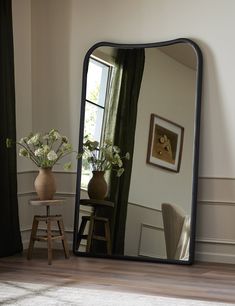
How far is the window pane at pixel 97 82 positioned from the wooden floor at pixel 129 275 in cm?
136

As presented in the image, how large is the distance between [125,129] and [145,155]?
27 centimetres

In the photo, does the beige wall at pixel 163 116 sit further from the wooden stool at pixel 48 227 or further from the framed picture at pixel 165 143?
the wooden stool at pixel 48 227

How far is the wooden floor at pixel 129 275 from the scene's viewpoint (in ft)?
11.9

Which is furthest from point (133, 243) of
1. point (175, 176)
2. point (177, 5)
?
point (177, 5)

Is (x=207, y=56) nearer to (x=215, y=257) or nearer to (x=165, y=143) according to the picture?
(x=165, y=143)

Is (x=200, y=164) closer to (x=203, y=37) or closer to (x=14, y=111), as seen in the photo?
(x=203, y=37)

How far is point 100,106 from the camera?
4977 mm

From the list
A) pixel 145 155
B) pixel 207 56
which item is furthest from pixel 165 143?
pixel 207 56

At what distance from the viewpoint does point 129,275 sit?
4.10 m

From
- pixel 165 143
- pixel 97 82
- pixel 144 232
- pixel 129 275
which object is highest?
pixel 97 82

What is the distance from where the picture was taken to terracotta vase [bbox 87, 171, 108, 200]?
4852mm

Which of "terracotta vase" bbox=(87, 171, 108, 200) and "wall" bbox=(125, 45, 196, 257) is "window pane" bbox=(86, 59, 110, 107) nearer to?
"wall" bbox=(125, 45, 196, 257)

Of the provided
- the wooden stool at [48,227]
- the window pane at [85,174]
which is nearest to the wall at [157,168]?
the window pane at [85,174]

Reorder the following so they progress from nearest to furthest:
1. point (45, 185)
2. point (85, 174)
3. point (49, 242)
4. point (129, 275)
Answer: point (129, 275), point (49, 242), point (45, 185), point (85, 174)
